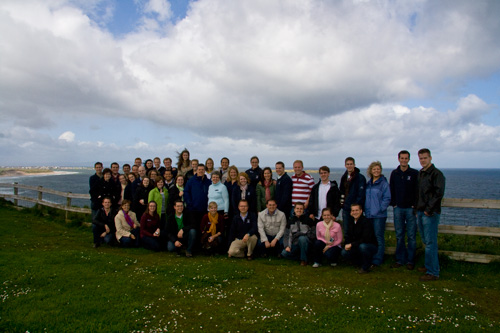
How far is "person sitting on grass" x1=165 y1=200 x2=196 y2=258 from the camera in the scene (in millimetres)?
9570

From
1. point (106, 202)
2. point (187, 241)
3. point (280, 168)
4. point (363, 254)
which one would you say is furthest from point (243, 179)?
point (106, 202)

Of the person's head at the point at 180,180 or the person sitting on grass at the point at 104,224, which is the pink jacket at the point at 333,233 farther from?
the person sitting on grass at the point at 104,224

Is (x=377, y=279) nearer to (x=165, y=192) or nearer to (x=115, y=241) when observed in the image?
(x=165, y=192)

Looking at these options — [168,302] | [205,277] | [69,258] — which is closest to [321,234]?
[205,277]

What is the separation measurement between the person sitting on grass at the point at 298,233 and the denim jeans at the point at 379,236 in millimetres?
1643

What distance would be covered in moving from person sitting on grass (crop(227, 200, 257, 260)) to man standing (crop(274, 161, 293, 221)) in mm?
899

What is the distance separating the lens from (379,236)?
26.9ft

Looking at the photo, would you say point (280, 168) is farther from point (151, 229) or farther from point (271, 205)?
point (151, 229)

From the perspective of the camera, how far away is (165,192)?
1047 centimetres

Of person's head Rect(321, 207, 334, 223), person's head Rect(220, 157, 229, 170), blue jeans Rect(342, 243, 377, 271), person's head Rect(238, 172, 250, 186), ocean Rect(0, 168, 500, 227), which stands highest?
person's head Rect(220, 157, 229, 170)

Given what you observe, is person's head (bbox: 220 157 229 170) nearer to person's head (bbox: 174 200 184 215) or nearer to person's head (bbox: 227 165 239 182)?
person's head (bbox: 227 165 239 182)

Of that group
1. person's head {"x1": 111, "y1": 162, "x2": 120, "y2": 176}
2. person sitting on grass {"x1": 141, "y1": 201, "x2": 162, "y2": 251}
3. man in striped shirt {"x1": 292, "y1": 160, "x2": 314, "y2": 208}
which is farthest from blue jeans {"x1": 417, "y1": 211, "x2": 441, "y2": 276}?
person's head {"x1": 111, "y1": 162, "x2": 120, "y2": 176}

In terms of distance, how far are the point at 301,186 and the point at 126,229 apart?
5.88 metres

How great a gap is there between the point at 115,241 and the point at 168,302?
5632mm
